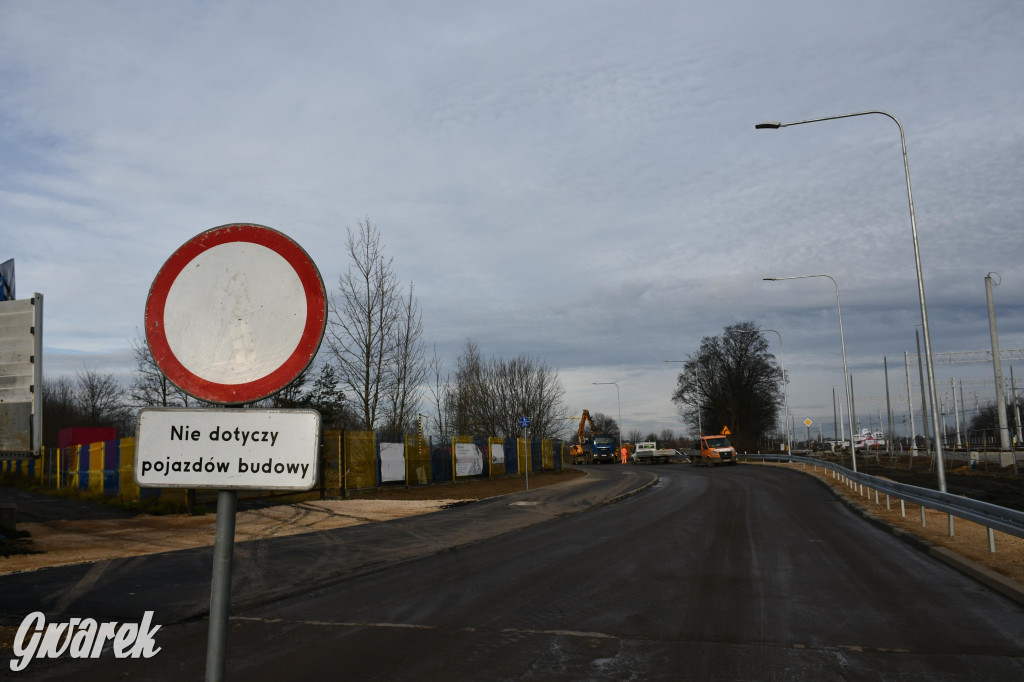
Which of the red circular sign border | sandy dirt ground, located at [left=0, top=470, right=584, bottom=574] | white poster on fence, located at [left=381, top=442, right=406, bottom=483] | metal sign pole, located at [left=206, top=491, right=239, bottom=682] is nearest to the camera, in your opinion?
metal sign pole, located at [left=206, top=491, right=239, bottom=682]

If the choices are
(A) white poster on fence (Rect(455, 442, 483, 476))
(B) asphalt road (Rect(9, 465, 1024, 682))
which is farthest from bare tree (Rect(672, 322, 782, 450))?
(B) asphalt road (Rect(9, 465, 1024, 682))

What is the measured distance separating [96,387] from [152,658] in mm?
84040

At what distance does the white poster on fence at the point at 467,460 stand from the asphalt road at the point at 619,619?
71.3ft

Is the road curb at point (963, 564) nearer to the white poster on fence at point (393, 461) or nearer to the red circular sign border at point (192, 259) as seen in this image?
the red circular sign border at point (192, 259)

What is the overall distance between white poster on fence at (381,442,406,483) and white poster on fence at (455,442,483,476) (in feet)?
18.9

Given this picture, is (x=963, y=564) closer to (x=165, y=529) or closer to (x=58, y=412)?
(x=165, y=529)

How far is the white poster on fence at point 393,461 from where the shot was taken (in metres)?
28.5

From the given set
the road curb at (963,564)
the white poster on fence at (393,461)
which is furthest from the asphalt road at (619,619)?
the white poster on fence at (393,461)

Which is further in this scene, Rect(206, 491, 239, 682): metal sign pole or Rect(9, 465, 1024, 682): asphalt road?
Rect(9, 465, 1024, 682): asphalt road

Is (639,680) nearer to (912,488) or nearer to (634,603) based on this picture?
(634,603)

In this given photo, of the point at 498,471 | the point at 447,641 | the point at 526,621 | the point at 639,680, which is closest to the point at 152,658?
the point at 447,641

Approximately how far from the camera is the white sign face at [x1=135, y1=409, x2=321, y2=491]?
2316mm

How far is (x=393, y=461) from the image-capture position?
29234 millimetres

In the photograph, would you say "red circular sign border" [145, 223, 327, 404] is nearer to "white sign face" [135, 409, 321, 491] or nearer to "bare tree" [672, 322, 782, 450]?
"white sign face" [135, 409, 321, 491]
